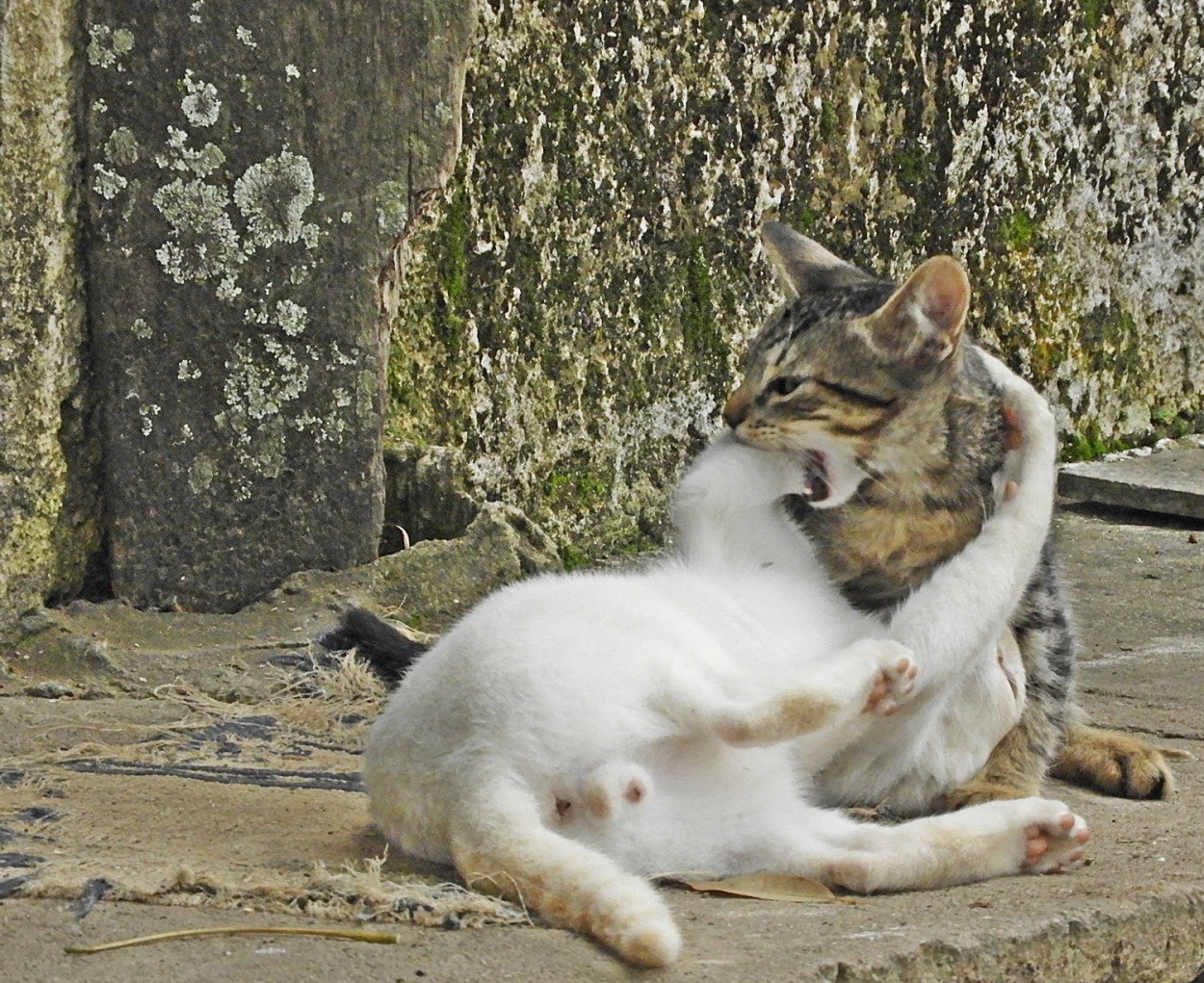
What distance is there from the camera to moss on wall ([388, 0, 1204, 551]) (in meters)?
5.09

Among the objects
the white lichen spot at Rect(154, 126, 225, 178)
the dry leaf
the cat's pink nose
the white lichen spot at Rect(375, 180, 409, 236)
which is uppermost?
the white lichen spot at Rect(154, 126, 225, 178)

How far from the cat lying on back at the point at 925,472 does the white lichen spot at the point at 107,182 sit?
171 cm

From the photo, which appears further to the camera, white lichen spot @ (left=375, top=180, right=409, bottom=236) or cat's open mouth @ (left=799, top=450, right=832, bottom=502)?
white lichen spot @ (left=375, top=180, right=409, bottom=236)

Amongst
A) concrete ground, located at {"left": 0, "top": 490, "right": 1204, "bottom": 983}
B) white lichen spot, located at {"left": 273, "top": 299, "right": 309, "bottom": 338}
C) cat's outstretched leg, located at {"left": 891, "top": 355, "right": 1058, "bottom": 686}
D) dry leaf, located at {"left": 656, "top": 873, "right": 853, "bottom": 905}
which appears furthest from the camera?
white lichen spot, located at {"left": 273, "top": 299, "right": 309, "bottom": 338}

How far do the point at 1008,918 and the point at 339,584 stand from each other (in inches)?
94.7

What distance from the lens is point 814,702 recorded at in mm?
2664

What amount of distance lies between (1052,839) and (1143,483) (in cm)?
403

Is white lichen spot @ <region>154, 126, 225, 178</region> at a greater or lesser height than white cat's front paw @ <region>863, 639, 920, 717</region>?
greater

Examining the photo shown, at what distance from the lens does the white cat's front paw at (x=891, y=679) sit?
2812 millimetres

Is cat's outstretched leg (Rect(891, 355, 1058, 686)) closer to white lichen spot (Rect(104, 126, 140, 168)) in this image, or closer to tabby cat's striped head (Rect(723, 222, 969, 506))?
tabby cat's striped head (Rect(723, 222, 969, 506))

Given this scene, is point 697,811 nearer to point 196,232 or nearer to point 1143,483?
point 196,232

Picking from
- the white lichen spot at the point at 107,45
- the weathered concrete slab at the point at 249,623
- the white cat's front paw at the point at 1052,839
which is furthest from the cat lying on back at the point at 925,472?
the white lichen spot at the point at 107,45

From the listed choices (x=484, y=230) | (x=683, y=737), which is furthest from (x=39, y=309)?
(x=683, y=737)

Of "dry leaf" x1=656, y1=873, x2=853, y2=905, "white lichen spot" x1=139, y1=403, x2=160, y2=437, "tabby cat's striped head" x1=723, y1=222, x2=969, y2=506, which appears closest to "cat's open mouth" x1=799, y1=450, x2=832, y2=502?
"tabby cat's striped head" x1=723, y1=222, x2=969, y2=506
